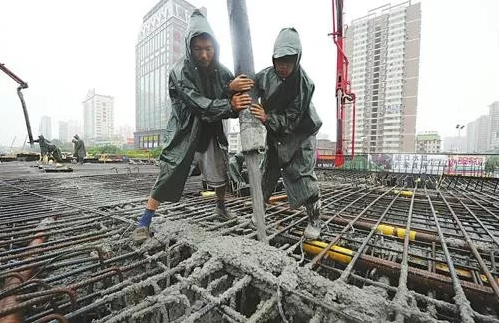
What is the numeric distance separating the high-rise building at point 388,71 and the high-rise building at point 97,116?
70.2m

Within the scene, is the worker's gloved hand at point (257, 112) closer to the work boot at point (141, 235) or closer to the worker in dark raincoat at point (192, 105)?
the worker in dark raincoat at point (192, 105)

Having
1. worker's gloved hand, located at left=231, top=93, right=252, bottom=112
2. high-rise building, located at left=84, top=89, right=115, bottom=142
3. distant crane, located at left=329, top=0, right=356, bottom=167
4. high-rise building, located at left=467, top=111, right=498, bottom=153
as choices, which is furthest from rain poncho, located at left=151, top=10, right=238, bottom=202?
high-rise building, located at left=84, top=89, right=115, bottom=142

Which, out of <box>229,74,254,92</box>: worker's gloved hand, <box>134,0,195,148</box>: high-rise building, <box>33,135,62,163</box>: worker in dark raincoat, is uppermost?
<box>134,0,195,148</box>: high-rise building

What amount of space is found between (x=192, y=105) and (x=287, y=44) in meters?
0.81

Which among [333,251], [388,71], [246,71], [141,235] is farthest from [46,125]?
[333,251]

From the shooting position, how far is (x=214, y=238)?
169 centimetres

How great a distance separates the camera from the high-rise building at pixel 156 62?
4622 cm

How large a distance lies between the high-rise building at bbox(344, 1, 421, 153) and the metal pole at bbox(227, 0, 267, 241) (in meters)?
49.9

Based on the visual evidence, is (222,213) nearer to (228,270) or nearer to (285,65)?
(228,270)

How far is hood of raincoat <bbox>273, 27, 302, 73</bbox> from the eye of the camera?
1665mm

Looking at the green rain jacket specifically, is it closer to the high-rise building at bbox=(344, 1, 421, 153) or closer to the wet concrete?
the wet concrete

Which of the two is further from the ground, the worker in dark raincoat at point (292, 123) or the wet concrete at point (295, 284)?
the worker in dark raincoat at point (292, 123)

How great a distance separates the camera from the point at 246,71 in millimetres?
1762

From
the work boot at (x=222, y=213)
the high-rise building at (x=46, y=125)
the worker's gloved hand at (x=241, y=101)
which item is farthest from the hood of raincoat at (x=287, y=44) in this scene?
the high-rise building at (x=46, y=125)
